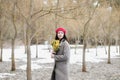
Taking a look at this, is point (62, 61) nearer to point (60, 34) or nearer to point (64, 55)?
point (64, 55)

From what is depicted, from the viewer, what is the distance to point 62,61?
20.7 ft

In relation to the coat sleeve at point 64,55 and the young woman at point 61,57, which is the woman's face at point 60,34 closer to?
the young woman at point 61,57

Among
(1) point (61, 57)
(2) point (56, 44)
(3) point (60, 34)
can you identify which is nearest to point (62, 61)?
(1) point (61, 57)

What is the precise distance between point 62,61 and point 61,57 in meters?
0.14

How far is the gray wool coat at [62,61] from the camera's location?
6234 millimetres

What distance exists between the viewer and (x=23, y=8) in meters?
14.2

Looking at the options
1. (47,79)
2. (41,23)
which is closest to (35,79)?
(47,79)

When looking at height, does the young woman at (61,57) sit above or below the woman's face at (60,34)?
below

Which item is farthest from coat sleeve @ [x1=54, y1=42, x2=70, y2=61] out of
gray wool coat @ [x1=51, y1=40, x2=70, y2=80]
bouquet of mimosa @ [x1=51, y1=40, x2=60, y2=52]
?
bouquet of mimosa @ [x1=51, y1=40, x2=60, y2=52]

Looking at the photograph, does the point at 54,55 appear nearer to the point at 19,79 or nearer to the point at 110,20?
the point at 19,79

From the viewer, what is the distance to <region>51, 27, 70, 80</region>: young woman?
6.24 m

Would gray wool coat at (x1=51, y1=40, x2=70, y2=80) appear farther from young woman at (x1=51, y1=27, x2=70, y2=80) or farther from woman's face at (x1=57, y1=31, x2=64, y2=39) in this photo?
woman's face at (x1=57, y1=31, x2=64, y2=39)

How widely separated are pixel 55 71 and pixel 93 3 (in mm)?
11620

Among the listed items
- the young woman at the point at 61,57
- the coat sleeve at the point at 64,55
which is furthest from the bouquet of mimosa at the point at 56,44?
the coat sleeve at the point at 64,55
